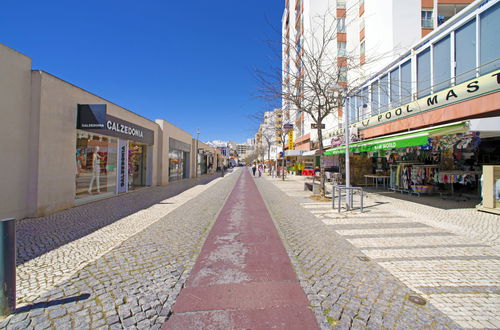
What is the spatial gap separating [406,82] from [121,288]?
51.0ft

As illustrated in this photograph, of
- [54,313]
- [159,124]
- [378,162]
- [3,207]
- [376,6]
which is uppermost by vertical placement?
[376,6]

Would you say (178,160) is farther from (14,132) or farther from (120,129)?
(14,132)

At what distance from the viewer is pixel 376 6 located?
2120cm

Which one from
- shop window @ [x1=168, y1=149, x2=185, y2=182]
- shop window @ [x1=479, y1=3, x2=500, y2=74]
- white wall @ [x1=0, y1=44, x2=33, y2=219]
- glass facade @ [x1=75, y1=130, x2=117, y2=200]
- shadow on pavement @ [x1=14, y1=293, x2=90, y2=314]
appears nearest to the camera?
shadow on pavement @ [x1=14, y1=293, x2=90, y2=314]

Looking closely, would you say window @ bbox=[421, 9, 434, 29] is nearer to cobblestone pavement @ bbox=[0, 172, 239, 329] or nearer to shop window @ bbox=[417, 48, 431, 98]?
shop window @ bbox=[417, 48, 431, 98]

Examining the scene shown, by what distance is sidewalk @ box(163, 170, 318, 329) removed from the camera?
2312mm

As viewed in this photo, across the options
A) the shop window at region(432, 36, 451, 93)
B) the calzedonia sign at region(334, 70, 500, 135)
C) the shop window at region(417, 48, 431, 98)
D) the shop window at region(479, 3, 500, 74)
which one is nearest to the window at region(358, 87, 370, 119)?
the calzedonia sign at region(334, 70, 500, 135)

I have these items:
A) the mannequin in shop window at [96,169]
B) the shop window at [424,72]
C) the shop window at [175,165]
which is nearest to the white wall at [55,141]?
the mannequin in shop window at [96,169]

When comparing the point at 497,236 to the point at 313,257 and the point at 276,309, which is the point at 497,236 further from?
the point at 276,309

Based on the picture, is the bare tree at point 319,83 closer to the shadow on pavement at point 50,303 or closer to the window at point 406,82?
the window at point 406,82

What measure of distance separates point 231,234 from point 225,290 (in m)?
2.37

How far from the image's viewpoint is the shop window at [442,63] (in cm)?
1012

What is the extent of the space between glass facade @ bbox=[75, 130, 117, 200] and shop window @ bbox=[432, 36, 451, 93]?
1510cm

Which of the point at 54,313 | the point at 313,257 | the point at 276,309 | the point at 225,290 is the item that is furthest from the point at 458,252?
the point at 54,313
